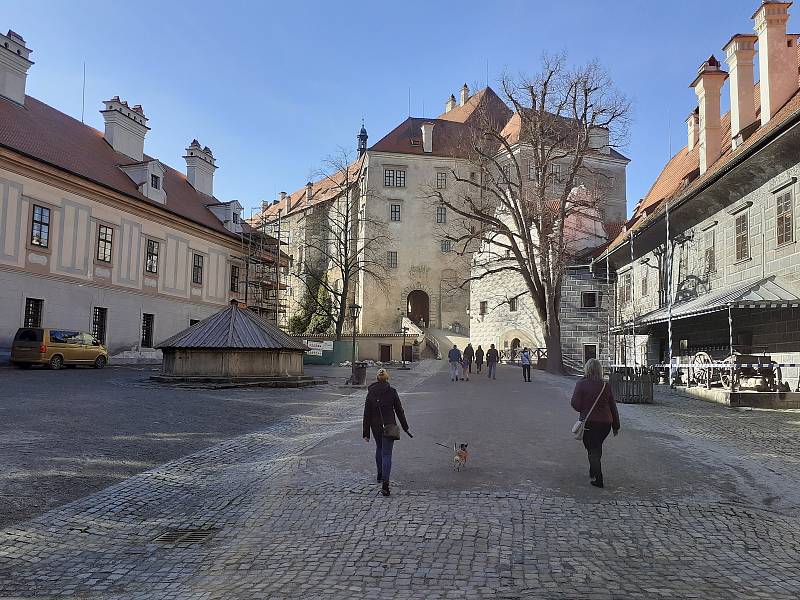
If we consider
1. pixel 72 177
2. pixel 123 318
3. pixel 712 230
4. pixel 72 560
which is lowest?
pixel 72 560

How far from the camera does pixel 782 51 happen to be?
21172mm

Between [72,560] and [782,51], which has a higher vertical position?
[782,51]

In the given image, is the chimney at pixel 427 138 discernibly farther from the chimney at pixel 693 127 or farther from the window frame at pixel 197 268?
the chimney at pixel 693 127

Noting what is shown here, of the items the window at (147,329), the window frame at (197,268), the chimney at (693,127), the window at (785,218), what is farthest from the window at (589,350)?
the window at (147,329)

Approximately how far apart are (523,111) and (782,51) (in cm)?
1316

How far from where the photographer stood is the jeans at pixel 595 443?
822 centimetres

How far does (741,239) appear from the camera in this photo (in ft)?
71.3

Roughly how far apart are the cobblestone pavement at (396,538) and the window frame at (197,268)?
33534 mm

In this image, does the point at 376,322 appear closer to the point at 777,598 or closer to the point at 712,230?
the point at 712,230

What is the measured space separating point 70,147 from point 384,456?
32308mm

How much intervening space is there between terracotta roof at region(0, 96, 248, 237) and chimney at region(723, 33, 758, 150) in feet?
90.5

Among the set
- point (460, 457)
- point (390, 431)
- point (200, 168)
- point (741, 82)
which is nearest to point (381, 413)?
point (390, 431)

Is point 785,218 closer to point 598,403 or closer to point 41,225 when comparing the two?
point 598,403

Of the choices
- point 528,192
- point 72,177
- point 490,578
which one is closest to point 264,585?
point 490,578
